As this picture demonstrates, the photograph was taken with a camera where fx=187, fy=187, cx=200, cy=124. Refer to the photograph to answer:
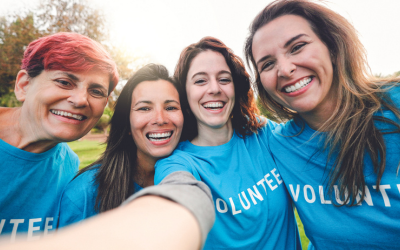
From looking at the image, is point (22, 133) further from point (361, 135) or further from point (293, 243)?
point (361, 135)

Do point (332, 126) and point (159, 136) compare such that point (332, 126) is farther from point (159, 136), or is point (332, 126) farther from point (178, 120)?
point (159, 136)

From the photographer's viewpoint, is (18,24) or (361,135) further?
(18,24)

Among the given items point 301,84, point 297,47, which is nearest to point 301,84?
point 301,84

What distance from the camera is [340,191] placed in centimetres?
152

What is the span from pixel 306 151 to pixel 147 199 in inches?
61.4

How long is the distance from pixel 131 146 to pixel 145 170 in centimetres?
38

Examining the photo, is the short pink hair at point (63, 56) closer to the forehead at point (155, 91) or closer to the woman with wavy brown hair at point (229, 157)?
the forehead at point (155, 91)

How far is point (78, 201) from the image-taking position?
1935 millimetres

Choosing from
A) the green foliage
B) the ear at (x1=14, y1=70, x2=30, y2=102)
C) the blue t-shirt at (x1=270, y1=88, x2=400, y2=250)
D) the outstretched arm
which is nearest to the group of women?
the blue t-shirt at (x1=270, y1=88, x2=400, y2=250)

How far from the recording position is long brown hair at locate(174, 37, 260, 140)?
2.29 meters

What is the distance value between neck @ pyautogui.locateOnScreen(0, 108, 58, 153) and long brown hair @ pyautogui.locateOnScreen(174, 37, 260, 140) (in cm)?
152

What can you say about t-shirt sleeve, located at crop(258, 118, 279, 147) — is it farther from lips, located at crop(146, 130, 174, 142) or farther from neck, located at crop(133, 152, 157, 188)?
neck, located at crop(133, 152, 157, 188)

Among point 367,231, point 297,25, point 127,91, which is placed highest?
point 297,25

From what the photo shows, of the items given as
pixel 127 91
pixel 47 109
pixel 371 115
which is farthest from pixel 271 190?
pixel 47 109
